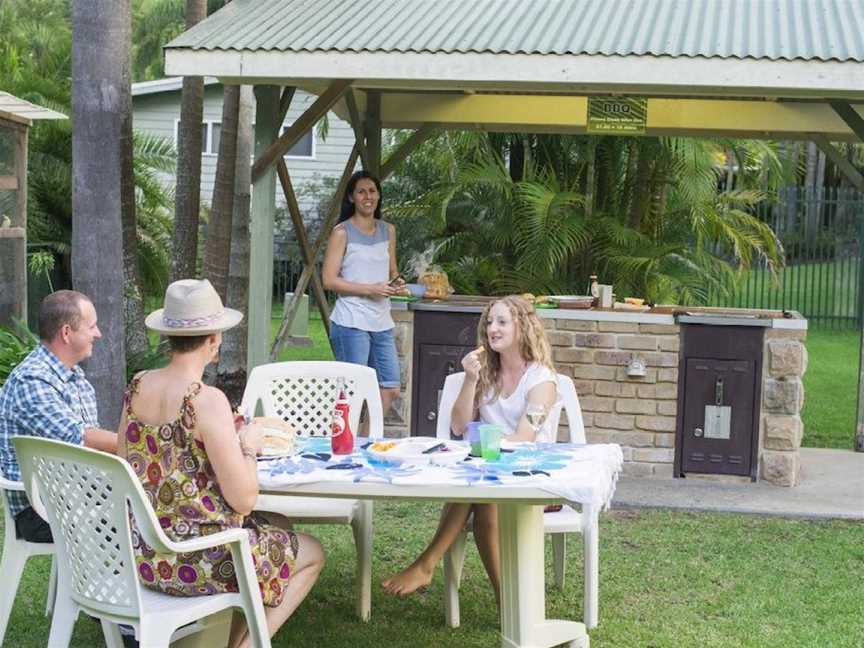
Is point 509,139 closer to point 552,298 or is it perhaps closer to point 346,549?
point 552,298

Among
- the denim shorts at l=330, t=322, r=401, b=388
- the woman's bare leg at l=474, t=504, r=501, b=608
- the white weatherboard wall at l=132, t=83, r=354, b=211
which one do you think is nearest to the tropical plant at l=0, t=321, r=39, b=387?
the denim shorts at l=330, t=322, r=401, b=388

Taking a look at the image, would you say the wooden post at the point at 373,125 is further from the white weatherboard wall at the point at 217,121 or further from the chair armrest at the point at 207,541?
the white weatherboard wall at the point at 217,121

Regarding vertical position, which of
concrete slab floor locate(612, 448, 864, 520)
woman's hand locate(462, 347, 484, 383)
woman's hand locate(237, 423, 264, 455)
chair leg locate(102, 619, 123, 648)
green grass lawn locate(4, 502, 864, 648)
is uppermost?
woman's hand locate(462, 347, 484, 383)

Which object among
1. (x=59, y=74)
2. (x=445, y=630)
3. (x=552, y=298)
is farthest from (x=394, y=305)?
(x=59, y=74)

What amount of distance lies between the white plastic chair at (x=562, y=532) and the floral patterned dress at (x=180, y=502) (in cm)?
143

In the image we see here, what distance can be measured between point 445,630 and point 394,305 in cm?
342

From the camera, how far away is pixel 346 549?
22.1 feet

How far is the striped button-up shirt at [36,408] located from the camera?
4812 millimetres

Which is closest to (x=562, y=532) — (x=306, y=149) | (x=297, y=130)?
(x=297, y=130)

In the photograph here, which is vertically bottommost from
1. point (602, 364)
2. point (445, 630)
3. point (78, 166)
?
point (445, 630)

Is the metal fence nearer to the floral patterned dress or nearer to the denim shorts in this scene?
the denim shorts

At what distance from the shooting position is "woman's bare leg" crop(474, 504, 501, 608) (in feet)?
17.8

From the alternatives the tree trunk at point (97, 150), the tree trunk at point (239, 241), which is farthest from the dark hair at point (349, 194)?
the tree trunk at point (239, 241)

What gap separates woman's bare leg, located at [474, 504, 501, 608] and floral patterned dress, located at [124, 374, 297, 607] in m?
1.37
